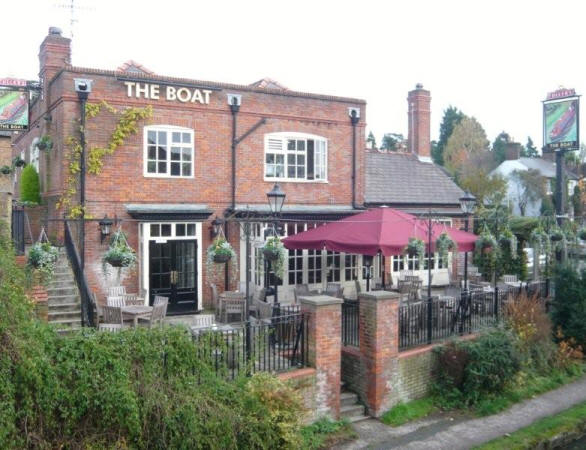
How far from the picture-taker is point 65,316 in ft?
39.3

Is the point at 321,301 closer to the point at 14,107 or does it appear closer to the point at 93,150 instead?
the point at 93,150

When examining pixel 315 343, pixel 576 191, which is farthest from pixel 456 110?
pixel 315 343

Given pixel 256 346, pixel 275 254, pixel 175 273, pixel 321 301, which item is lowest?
pixel 256 346

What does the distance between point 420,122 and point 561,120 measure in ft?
18.4

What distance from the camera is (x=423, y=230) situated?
1346cm

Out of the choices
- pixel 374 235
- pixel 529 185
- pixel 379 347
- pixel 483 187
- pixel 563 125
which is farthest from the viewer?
pixel 529 185

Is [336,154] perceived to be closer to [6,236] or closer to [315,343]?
[315,343]

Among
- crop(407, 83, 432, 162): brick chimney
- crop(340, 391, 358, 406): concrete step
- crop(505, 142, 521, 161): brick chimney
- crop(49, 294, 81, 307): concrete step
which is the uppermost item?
crop(505, 142, 521, 161): brick chimney

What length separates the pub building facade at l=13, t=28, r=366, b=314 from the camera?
1440cm

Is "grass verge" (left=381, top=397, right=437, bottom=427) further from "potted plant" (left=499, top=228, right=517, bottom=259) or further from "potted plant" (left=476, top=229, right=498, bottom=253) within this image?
"potted plant" (left=499, top=228, right=517, bottom=259)

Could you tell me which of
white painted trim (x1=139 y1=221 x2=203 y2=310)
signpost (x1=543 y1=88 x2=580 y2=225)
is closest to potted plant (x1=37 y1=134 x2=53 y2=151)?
white painted trim (x1=139 y1=221 x2=203 y2=310)

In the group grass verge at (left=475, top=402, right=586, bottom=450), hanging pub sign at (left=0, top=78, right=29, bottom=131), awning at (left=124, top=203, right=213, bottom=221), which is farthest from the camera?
hanging pub sign at (left=0, top=78, right=29, bottom=131)

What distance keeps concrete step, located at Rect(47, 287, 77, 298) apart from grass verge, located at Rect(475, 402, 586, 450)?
9.05 m

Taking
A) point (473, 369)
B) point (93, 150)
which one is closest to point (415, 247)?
point (473, 369)
